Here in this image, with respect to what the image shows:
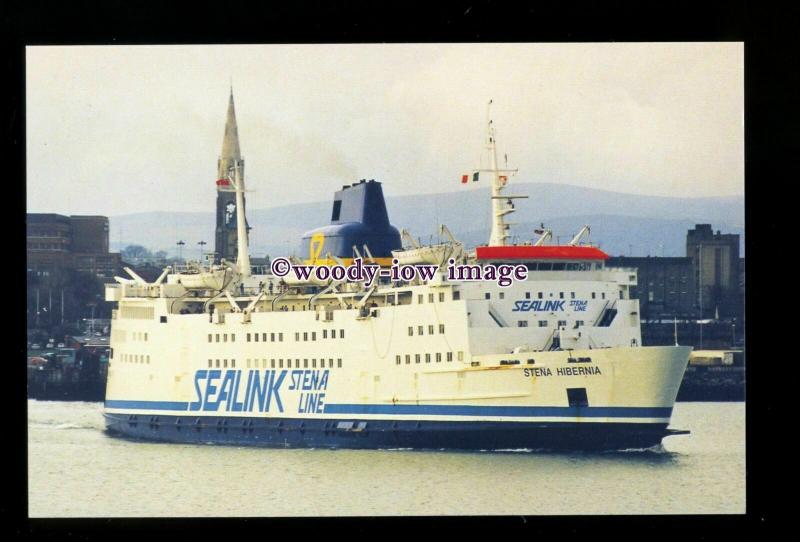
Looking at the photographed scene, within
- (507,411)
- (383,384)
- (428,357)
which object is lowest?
(507,411)

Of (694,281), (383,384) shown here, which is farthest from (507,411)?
(694,281)

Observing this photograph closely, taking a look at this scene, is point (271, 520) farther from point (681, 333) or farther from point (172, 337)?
point (681, 333)

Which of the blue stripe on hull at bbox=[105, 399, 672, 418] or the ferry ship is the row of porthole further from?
the blue stripe on hull at bbox=[105, 399, 672, 418]

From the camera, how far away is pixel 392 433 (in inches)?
1014

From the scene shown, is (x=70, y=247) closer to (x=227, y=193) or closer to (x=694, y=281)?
(x=227, y=193)

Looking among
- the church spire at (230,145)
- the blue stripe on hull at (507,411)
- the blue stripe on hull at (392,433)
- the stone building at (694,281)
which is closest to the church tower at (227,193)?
the church spire at (230,145)

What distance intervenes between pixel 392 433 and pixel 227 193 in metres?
6.96

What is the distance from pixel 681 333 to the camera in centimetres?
3856

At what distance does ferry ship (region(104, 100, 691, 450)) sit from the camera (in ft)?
80.5

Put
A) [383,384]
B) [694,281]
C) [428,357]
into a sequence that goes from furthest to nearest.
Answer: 1. [694,281]
2. [383,384]
3. [428,357]

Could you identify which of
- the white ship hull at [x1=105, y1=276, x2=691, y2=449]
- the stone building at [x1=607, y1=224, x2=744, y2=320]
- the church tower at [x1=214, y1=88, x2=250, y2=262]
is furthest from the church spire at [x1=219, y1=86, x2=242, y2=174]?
the stone building at [x1=607, y1=224, x2=744, y2=320]

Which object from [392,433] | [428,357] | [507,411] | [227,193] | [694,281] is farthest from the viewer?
[694,281]

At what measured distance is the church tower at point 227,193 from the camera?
26297 millimetres
